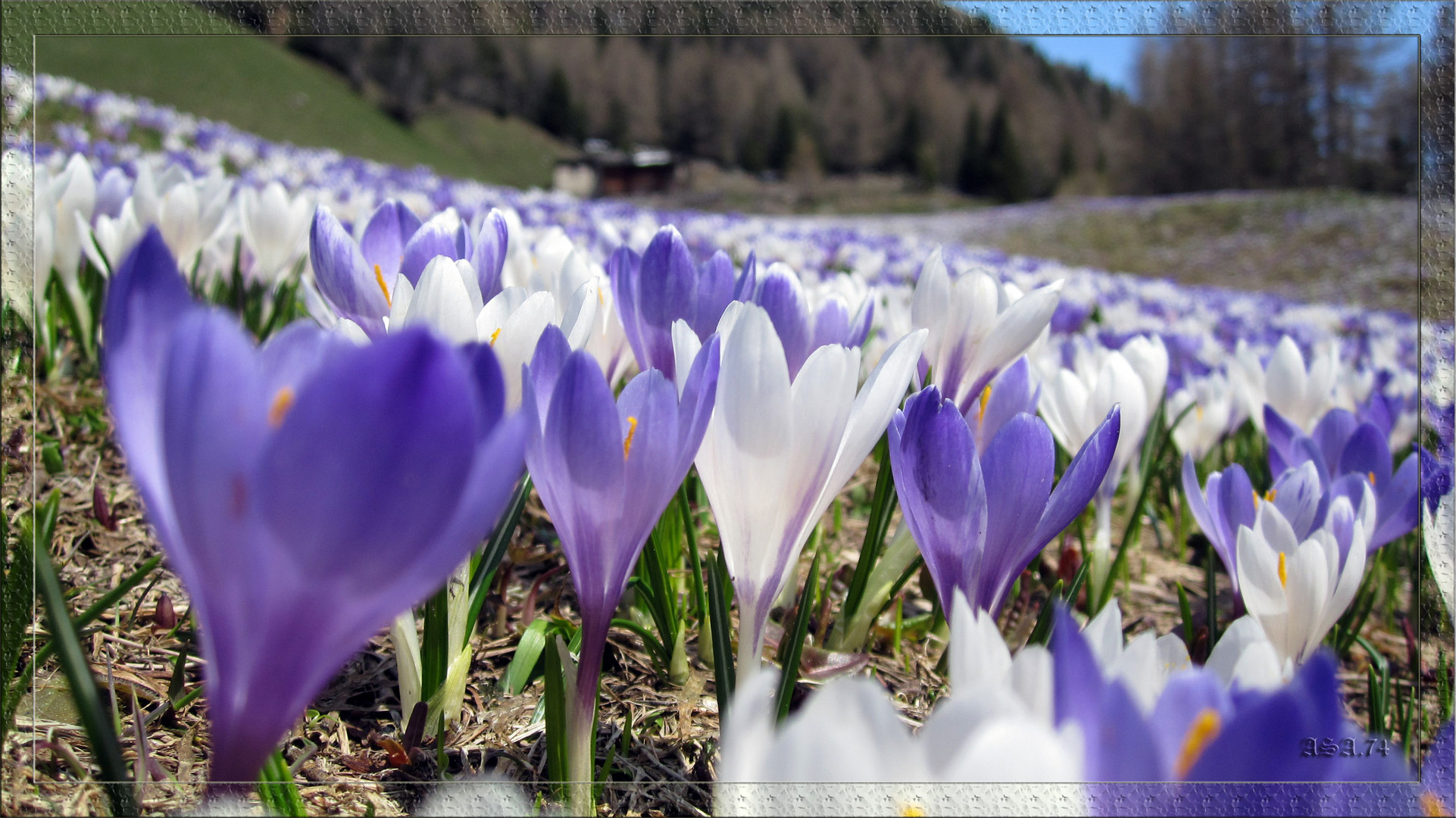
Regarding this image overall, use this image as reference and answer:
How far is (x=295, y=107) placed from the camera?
670 inches

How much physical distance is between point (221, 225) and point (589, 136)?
27422 mm

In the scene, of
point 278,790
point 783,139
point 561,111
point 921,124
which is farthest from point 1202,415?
point 921,124

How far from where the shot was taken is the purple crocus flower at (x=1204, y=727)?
0.39 metres

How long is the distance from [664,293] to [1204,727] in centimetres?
64

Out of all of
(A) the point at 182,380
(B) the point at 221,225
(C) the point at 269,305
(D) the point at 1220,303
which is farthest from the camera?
(D) the point at 1220,303

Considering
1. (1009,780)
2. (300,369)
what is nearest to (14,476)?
(300,369)

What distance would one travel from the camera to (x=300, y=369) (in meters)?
0.42

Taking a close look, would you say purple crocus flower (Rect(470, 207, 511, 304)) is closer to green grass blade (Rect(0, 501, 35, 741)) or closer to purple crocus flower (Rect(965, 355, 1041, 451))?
green grass blade (Rect(0, 501, 35, 741))

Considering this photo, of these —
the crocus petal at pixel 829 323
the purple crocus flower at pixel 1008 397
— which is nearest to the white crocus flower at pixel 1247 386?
the purple crocus flower at pixel 1008 397

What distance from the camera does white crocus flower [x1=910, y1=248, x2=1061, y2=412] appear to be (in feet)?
3.30

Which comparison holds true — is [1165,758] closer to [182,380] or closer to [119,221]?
[182,380]

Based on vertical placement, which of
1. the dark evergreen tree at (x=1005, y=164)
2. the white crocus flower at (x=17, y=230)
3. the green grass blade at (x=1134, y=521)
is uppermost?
the dark evergreen tree at (x=1005, y=164)

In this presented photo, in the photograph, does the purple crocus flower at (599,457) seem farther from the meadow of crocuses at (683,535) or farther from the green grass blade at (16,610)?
the green grass blade at (16,610)

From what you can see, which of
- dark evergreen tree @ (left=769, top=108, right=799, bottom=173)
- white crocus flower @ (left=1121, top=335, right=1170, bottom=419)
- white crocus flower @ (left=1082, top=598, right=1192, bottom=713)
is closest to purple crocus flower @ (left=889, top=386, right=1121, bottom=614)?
white crocus flower @ (left=1082, top=598, right=1192, bottom=713)
